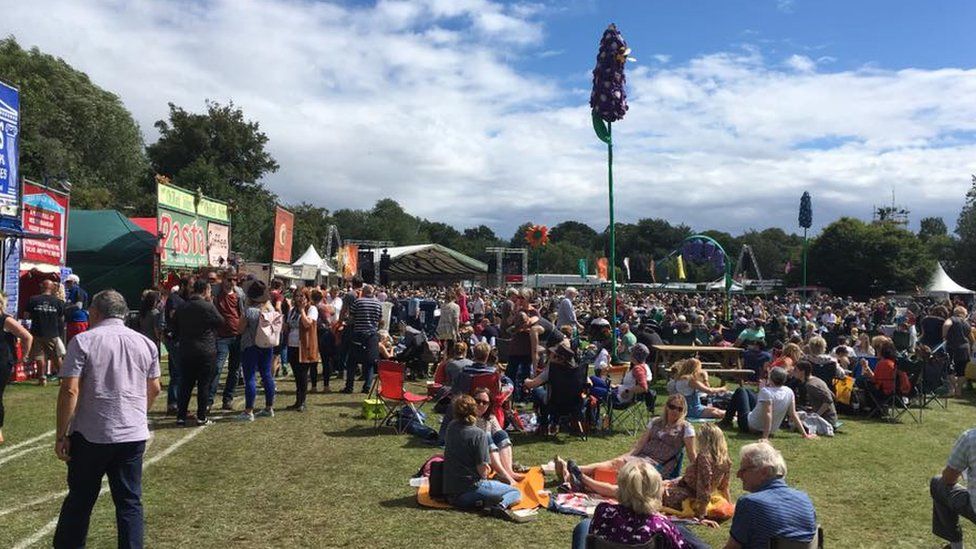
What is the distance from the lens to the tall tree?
39.8m

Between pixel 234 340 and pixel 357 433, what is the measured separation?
6.91 ft

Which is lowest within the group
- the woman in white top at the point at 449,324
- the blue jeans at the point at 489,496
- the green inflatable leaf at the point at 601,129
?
the blue jeans at the point at 489,496

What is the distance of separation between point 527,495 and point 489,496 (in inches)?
13.9

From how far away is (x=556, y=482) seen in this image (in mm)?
6020

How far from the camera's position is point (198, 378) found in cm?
745

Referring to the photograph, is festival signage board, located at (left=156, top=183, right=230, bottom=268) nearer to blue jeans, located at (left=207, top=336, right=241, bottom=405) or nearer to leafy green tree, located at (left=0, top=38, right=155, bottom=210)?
blue jeans, located at (left=207, top=336, right=241, bottom=405)

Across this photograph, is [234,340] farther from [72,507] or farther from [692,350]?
[692,350]

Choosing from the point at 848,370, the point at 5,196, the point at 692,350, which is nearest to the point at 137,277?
the point at 5,196

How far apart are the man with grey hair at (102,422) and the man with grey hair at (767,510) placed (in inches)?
117

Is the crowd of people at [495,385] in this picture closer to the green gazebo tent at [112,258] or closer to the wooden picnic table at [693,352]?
the wooden picnic table at [693,352]

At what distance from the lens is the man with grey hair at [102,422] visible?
11.2 ft

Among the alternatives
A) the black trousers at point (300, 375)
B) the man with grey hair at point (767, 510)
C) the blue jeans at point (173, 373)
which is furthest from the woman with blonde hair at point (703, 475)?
the blue jeans at point (173, 373)

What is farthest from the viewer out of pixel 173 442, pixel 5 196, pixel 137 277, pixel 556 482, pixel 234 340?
pixel 137 277

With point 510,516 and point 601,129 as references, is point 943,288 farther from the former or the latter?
point 510,516
